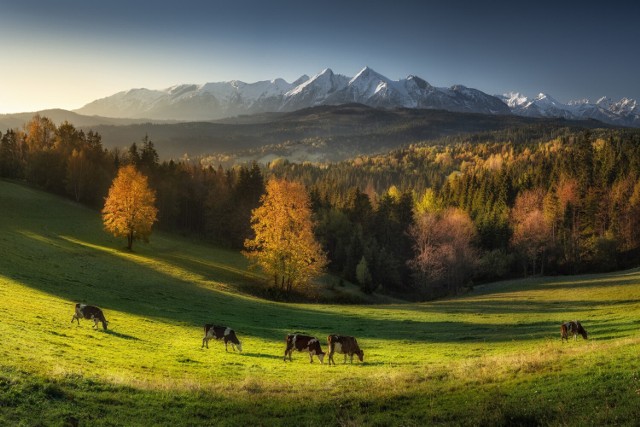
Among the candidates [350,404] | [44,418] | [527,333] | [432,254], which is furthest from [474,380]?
[432,254]

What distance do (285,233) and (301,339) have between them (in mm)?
40399

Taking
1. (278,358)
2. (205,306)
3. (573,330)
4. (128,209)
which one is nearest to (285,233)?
(205,306)

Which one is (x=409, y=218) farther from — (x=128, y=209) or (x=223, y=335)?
(x=223, y=335)

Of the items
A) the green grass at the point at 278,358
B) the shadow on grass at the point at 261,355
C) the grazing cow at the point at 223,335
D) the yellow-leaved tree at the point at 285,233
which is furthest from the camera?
the yellow-leaved tree at the point at 285,233

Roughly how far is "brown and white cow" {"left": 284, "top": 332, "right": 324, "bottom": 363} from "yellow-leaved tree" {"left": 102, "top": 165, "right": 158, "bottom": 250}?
2300 inches

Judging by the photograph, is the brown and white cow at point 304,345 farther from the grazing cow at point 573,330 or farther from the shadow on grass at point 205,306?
the grazing cow at point 573,330

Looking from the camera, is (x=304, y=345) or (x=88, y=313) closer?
(x=304, y=345)

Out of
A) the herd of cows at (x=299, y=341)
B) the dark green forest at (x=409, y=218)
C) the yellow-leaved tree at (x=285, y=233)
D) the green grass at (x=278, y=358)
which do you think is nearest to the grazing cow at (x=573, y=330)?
the green grass at (x=278, y=358)

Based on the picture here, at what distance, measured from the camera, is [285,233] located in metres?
69.6

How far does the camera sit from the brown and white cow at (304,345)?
2934 centimetres

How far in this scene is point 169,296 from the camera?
50.8 meters

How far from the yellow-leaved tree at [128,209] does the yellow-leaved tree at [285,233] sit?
22881mm

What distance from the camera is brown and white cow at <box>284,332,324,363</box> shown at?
29344 mm

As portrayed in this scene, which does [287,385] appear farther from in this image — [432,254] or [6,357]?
[432,254]
